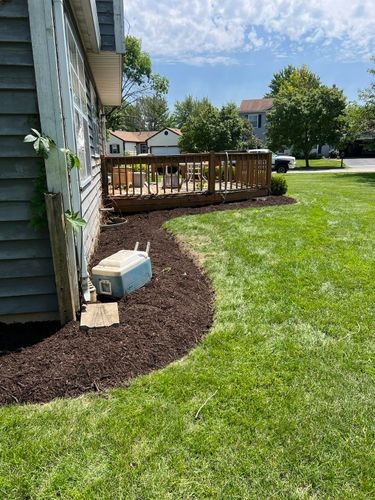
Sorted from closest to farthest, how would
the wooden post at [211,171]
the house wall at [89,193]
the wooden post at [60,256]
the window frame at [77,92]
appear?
the wooden post at [60,256], the window frame at [77,92], the house wall at [89,193], the wooden post at [211,171]

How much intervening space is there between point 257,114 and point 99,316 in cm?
4833

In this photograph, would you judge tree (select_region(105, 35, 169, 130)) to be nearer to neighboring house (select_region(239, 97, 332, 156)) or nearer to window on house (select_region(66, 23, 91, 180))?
neighboring house (select_region(239, 97, 332, 156))

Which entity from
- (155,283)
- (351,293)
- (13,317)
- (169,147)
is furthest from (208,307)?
(169,147)

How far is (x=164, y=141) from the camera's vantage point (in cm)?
4825

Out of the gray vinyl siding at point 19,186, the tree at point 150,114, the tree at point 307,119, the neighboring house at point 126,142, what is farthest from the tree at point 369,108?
the tree at point 150,114

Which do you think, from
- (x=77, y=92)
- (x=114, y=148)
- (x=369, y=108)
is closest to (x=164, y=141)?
(x=114, y=148)

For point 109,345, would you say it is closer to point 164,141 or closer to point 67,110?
point 67,110

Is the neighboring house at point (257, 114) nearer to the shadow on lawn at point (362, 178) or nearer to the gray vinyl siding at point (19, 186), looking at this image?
the shadow on lawn at point (362, 178)

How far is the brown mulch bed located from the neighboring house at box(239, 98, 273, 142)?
46.5 m

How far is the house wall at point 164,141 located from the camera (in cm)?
4781

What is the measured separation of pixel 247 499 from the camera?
5.37 ft

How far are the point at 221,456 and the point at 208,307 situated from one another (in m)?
1.78

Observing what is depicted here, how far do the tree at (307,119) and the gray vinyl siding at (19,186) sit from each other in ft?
94.3

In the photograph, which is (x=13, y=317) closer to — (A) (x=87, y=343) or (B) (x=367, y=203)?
(A) (x=87, y=343)
